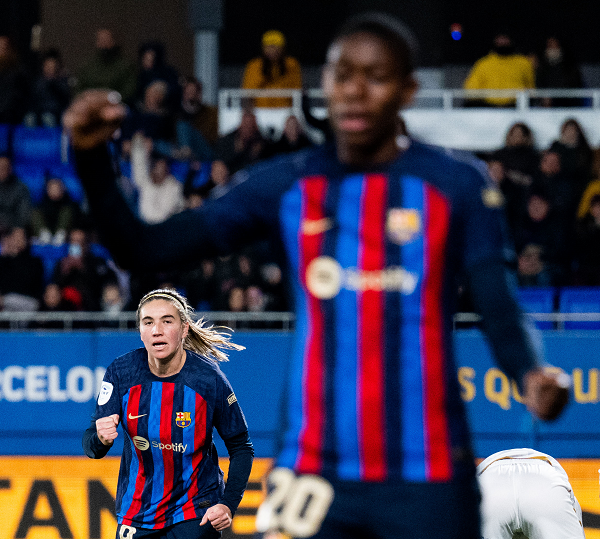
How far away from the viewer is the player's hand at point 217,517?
4449mm

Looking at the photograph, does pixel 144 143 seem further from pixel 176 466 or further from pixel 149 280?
pixel 176 466

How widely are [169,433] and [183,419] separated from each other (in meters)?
0.09

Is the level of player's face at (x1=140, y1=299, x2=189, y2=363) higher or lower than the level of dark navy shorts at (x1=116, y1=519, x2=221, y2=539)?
higher

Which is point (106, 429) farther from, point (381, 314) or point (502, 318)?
point (502, 318)

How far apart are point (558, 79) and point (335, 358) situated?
12536mm

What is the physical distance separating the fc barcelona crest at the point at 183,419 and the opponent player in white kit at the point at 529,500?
52.1 inches

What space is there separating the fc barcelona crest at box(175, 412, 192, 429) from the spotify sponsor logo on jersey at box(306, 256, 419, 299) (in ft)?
8.58

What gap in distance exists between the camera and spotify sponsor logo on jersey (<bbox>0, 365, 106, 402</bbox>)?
9.97 metres

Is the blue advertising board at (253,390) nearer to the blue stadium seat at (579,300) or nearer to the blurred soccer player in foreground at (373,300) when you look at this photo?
the blue stadium seat at (579,300)

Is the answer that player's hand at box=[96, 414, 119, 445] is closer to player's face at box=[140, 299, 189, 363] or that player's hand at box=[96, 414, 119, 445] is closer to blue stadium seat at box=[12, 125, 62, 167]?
player's face at box=[140, 299, 189, 363]

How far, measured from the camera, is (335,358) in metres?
2.11

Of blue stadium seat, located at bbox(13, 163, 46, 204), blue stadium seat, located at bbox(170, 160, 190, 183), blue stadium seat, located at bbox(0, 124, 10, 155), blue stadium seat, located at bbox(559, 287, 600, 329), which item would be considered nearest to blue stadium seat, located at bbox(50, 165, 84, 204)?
blue stadium seat, located at bbox(13, 163, 46, 204)

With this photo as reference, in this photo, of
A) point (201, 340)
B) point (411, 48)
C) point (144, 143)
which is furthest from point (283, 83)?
point (411, 48)

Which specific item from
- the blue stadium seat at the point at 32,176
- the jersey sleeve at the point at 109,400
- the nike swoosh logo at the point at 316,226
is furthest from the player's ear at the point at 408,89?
the blue stadium seat at the point at 32,176
